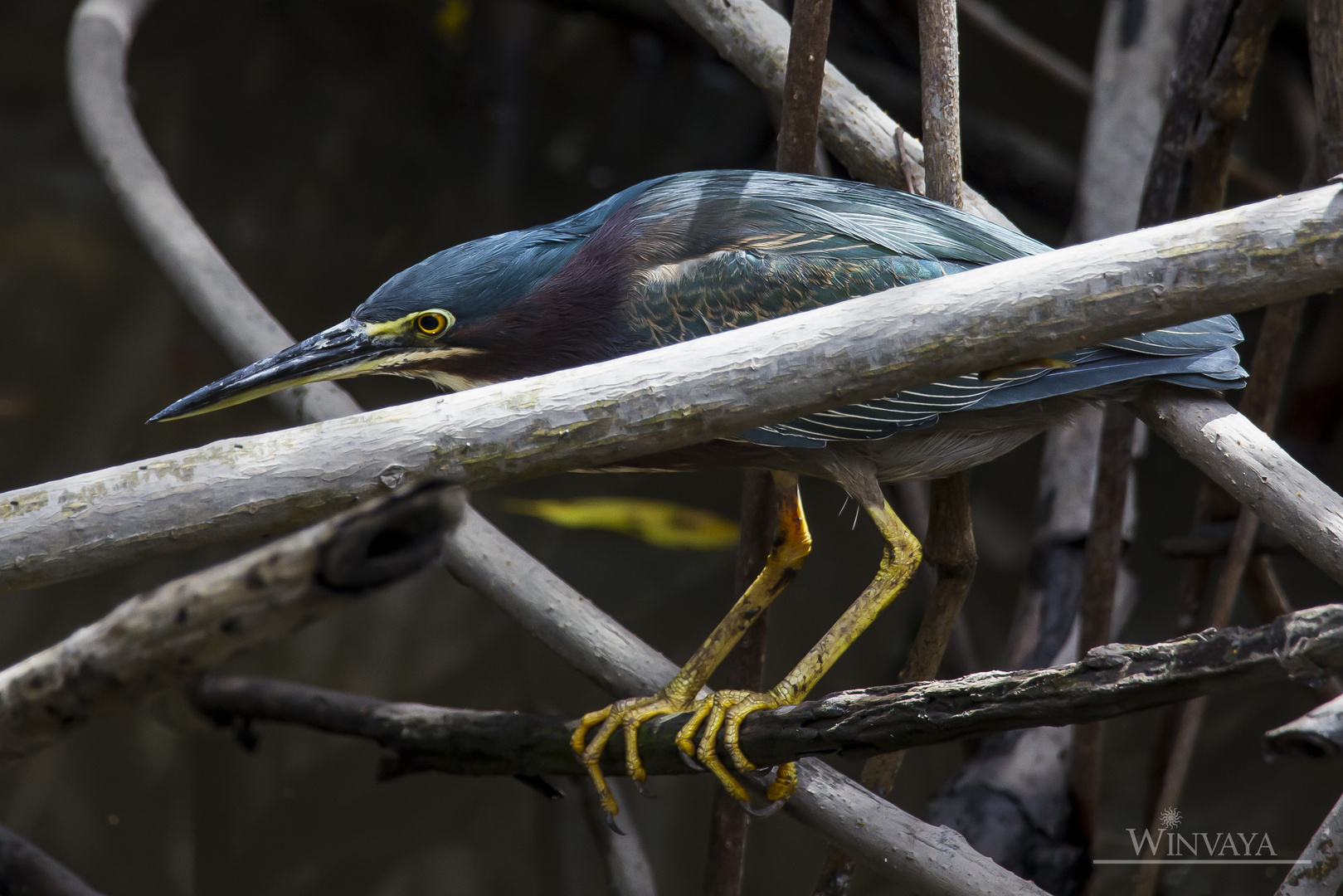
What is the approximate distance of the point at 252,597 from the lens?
510 mm

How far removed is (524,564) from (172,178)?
2.06 m

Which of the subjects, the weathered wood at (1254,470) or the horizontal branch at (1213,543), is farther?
the horizontal branch at (1213,543)

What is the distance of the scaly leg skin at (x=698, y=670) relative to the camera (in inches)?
53.3

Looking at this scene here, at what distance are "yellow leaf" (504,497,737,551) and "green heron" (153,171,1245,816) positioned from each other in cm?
126

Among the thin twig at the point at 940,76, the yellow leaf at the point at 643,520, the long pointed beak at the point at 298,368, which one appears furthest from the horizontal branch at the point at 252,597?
the yellow leaf at the point at 643,520

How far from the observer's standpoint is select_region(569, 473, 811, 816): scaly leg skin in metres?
1.35

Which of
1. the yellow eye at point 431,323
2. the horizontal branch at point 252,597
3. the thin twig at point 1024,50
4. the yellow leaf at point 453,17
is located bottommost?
the horizontal branch at point 252,597

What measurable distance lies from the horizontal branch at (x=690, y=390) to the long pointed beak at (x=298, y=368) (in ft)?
1.48

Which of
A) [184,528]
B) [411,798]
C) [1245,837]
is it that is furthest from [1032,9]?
[184,528]

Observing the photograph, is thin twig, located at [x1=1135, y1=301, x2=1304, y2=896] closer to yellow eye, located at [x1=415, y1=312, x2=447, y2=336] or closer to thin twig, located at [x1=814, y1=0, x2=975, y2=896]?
thin twig, located at [x1=814, y1=0, x2=975, y2=896]

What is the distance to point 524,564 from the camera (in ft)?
5.15

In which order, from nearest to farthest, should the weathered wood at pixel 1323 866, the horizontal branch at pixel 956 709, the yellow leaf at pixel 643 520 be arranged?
1. the horizontal branch at pixel 956 709
2. the weathered wood at pixel 1323 866
3. the yellow leaf at pixel 643 520

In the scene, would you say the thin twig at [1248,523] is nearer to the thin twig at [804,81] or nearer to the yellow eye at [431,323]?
the thin twig at [804,81]

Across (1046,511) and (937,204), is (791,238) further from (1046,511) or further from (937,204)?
(1046,511)
